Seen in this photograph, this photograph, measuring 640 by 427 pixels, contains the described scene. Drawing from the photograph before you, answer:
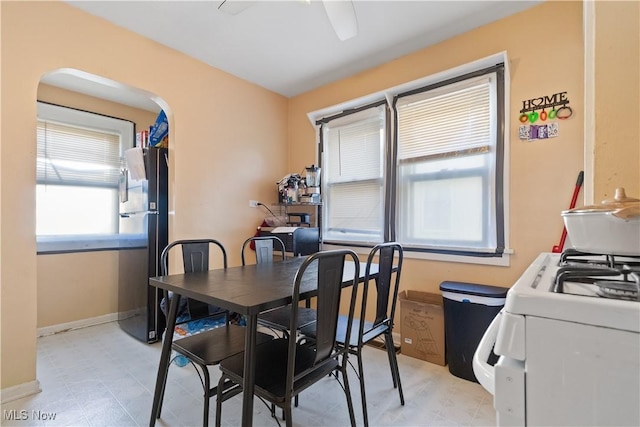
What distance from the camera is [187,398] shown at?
198 centimetres

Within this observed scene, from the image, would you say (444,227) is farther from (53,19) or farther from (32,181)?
(53,19)

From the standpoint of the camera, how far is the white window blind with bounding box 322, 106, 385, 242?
313 centimetres

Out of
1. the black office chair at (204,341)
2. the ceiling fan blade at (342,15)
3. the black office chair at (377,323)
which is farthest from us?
the ceiling fan blade at (342,15)

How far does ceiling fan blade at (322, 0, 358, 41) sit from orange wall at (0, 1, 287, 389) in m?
1.70

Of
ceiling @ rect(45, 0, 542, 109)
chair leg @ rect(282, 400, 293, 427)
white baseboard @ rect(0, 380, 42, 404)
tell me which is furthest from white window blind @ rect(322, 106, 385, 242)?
white baseboard @ rect(0, 380, 42, 404)

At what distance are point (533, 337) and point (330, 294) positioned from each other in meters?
0.87

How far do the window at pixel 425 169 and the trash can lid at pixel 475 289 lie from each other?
0.78 feet

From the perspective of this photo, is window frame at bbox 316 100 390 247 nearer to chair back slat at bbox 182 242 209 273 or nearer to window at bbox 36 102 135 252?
chair back slat at bbox 182 242 209 273

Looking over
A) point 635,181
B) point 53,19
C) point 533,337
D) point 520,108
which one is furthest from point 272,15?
point 533,337

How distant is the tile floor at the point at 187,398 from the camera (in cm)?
176

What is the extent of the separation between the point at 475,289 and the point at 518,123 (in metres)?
1.27

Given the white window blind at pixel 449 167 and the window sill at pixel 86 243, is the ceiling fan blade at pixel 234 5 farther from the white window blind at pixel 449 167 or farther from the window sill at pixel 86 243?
the window sill at pixel 86 243

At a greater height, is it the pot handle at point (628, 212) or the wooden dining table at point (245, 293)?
the pot handle at point (628, 212)

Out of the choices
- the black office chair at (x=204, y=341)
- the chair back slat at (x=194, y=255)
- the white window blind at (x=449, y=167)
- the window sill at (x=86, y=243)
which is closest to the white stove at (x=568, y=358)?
the black office chair at (x=204, y=341)
